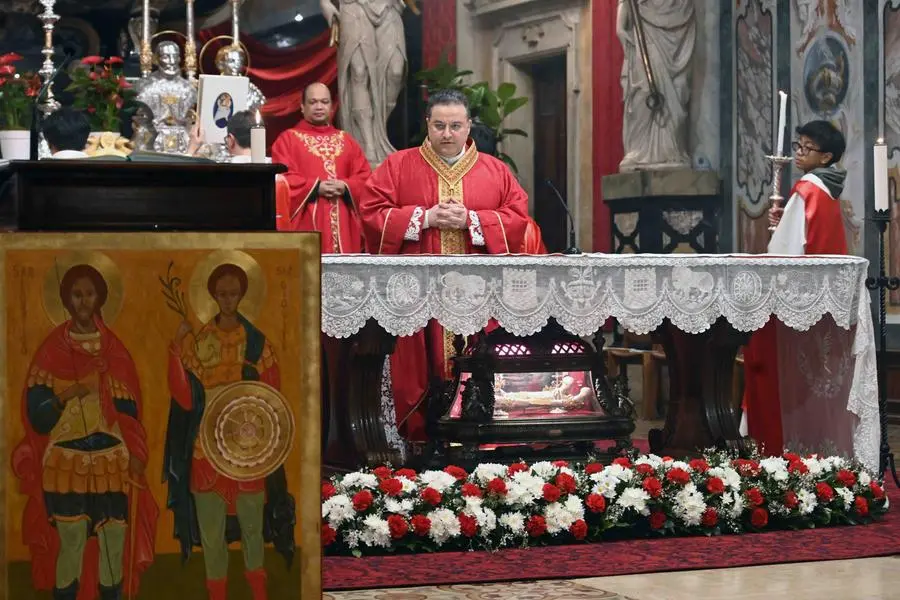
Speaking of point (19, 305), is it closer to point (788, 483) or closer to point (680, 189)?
point (788, 483)

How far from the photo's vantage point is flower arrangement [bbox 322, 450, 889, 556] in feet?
16.9

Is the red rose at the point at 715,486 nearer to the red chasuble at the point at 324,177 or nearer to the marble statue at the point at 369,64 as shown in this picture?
the red chasuble at the point at 324,177

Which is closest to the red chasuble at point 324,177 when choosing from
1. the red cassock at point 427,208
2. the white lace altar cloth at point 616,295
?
the red cassock at point 427,208

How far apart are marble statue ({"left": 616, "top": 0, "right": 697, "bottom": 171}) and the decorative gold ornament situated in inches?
323

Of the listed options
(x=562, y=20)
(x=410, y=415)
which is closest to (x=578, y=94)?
(x=562, y=20)

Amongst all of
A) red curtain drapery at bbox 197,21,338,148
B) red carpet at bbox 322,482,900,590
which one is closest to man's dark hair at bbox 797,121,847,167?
red carpet at bbox 322,482,900,590

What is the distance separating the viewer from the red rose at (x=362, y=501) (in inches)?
202

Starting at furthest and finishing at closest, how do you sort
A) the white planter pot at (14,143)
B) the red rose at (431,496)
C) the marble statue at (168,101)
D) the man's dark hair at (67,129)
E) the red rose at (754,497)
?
the marble statue at (168,101)
the white planter pot at (14,143)
the red rose at (754,497)
the red rose at (431,496)
the man's dark hair at (67,129)

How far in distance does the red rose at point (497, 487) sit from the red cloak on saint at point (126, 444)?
2093 mm

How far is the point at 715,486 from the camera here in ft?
18.0

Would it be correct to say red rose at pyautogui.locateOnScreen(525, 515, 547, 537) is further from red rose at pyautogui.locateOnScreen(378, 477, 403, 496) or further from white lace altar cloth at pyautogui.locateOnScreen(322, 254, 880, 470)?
white lace altar cloth at pyautogui.locateOnScreen(322, 254, 880, 470)

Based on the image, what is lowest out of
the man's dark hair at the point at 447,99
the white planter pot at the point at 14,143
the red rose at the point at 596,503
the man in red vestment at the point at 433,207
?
the red rose at the point at 596,503

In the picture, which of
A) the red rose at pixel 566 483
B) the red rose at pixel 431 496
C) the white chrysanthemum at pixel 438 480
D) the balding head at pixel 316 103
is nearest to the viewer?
the red rose at pixel 431 496

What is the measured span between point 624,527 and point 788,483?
2.14ft
